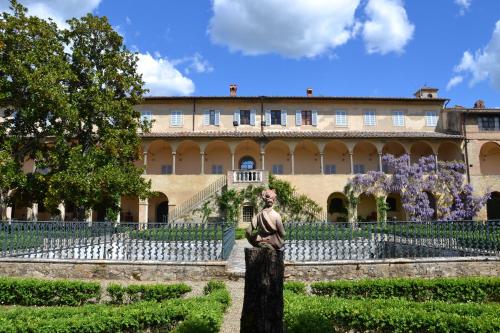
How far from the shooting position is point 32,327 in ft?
20.3

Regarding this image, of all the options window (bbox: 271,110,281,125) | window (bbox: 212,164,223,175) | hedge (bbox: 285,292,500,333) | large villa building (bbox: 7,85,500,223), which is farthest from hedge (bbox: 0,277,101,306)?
window (bbox: 271,110,281,125)

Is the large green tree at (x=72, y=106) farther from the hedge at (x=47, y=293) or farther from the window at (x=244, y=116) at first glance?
the window at (x=244, y=116)

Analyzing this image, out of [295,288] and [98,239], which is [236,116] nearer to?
[98,239]

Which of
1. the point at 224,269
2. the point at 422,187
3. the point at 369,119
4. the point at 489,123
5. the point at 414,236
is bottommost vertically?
the point at 224,269

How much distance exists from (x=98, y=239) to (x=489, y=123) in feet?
108

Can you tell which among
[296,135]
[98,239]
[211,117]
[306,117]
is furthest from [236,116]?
[98,239]

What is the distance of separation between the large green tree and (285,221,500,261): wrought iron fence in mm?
11358

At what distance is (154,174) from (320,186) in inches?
540

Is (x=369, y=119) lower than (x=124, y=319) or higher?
higher

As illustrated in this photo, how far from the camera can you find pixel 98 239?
1199 cm

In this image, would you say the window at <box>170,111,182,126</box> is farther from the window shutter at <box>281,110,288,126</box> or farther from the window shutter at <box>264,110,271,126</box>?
the window shutter at <box>281,110,288,126</box>

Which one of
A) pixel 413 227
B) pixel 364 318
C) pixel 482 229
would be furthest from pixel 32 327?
pixel 482 229

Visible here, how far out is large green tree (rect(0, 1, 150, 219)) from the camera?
18.6 metres

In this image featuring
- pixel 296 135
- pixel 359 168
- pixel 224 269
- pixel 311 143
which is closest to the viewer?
pixel 224 269
